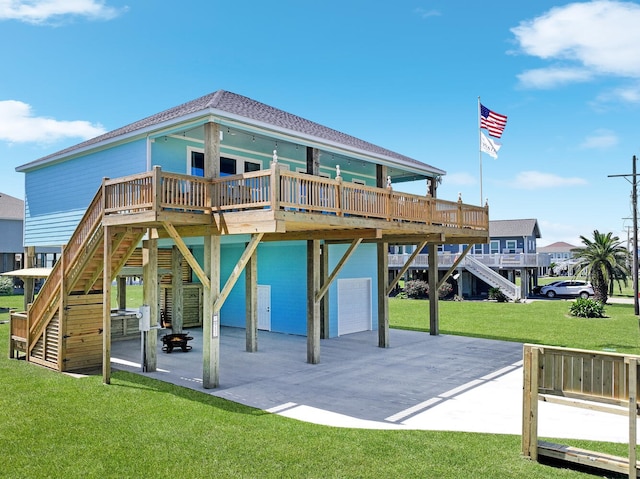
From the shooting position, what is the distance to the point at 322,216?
11453mm

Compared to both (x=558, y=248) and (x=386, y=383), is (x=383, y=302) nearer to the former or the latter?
(x=386, y=383)

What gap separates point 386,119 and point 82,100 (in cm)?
1664

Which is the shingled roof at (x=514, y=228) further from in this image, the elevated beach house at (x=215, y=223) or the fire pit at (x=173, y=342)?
the fire pit at (x=173, y=342)

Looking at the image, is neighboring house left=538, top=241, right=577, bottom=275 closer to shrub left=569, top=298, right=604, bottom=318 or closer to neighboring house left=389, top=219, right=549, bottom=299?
neighboring house left=389, top=219, right=549, bottom=299

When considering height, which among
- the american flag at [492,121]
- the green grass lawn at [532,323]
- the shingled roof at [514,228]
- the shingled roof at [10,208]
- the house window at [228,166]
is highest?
the american flag at [492,121]

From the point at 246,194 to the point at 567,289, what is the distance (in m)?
37.5

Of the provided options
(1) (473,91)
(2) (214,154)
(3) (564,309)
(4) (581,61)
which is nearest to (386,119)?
(1) (473,91)

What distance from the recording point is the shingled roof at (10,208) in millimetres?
43469

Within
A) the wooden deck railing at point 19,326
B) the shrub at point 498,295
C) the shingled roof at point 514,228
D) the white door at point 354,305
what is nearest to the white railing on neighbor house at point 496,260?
the shingled roof at point 514,228

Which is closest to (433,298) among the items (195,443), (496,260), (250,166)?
(250,166)

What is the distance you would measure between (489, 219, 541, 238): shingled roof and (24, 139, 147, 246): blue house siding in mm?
37070

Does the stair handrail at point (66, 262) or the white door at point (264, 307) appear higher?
the stair handrail at point (66, 262)

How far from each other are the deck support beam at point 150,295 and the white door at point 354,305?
28.7 ft

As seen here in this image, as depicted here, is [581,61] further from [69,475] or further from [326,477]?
[69,475]
